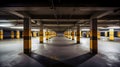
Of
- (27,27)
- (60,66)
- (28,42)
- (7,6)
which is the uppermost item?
(7,6)

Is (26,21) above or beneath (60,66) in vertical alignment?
above

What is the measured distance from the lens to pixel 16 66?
5895mm
